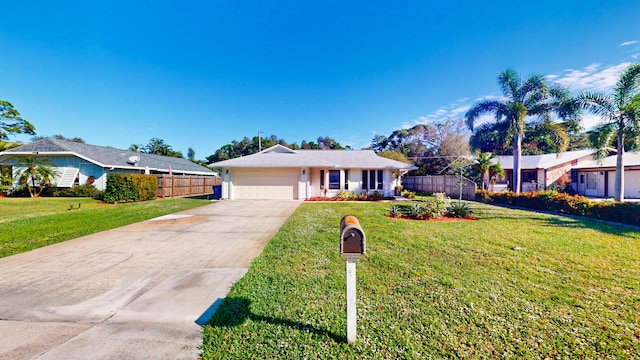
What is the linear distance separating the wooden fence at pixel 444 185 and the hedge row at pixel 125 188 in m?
22.4

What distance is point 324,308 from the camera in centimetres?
312

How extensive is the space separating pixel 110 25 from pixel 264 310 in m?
19.5

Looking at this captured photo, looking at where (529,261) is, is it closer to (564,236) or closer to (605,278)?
(605,278)

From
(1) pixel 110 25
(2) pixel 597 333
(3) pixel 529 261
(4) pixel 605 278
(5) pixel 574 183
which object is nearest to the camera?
(2) pixel 597 333

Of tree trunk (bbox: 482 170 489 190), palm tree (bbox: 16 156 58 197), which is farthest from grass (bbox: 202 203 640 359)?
palm tree (bbox: 16 156 58 197)

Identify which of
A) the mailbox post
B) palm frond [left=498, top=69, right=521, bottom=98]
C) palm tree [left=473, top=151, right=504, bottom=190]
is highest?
palm frond [left=498, top=69, right=521, bottom=98]

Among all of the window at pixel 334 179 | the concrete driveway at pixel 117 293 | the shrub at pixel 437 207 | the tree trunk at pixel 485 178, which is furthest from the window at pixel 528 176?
the concrete driveway at pixel 117 293

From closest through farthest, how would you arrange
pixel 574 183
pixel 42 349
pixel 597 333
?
pixel 42 349
pixel 597 333
pixel 574 183

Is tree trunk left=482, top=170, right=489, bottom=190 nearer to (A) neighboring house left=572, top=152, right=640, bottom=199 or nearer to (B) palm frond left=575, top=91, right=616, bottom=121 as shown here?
(A) neighboring house left=572, top=152, right=640, bottom=199

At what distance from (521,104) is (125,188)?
2652cm

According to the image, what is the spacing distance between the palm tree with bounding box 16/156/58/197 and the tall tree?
12.4 metres

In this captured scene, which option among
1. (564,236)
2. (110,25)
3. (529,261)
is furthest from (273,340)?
(110,25)

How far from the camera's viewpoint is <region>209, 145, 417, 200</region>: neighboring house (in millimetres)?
16891

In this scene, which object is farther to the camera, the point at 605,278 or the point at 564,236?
the point at 564,236
